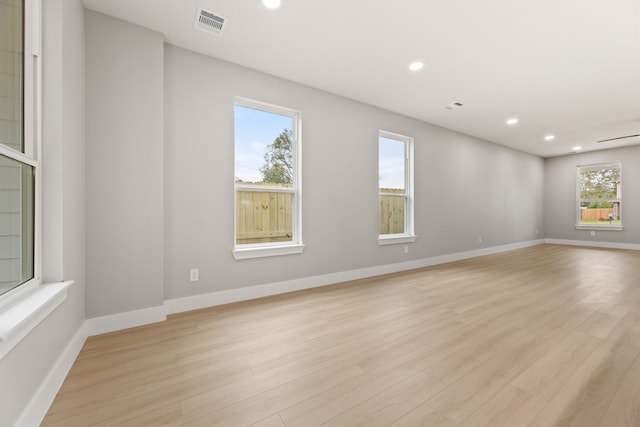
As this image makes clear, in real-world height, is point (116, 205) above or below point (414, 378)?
above

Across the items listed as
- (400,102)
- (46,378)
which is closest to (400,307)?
(46,378)

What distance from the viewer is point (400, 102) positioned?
4.33 metres

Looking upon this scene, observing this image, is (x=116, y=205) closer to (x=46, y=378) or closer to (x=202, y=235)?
(x=202, y=235)

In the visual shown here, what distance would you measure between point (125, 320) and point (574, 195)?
1092 cm

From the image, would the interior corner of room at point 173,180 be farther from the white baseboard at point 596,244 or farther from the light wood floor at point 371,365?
the white baseboard at point 596,244

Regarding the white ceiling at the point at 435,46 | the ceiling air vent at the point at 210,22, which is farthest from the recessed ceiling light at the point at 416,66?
the ceiling air vent at the point at 210,22

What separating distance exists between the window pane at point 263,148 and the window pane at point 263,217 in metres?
0.16

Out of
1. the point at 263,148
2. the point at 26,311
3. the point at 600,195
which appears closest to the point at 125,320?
the point at 26,311

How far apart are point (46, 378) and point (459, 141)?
6.69m

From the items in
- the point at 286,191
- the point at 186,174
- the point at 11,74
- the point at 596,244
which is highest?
the point at 11,74

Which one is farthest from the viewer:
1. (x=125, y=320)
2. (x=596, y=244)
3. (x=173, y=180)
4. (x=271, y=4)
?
(x=596, y=244)

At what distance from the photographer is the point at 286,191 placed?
11.8 feet

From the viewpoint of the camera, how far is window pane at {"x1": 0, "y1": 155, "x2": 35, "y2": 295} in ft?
4.08

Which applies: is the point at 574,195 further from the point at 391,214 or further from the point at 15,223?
the point at 15,223
